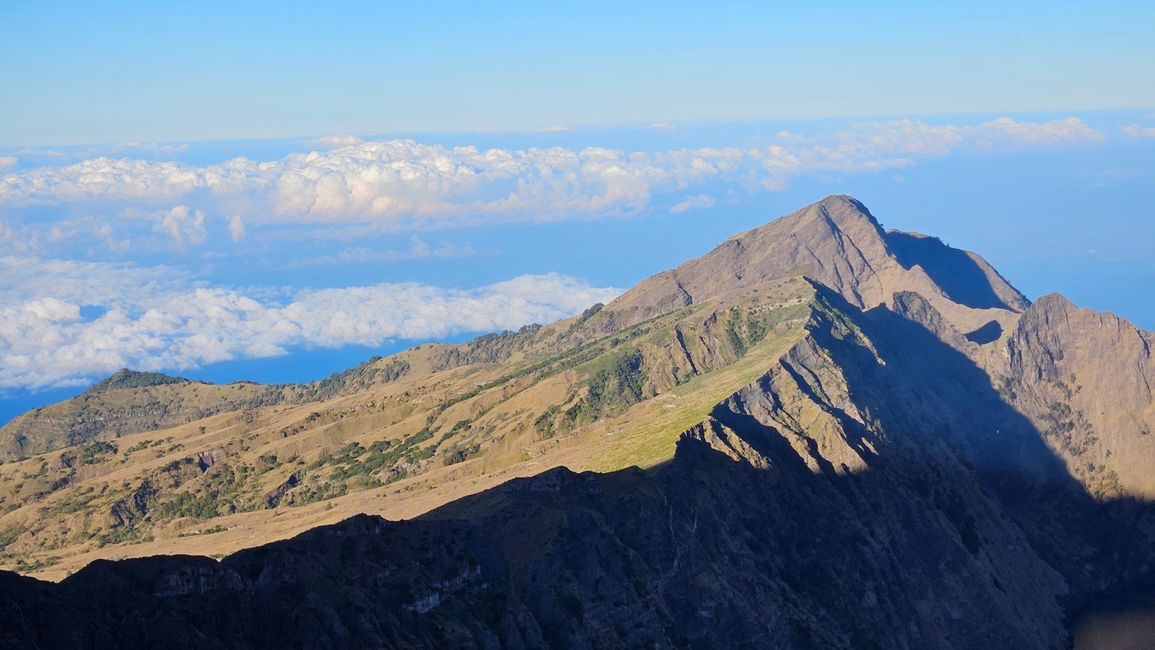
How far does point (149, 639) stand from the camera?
89062mm

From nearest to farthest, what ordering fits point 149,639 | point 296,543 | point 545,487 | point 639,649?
point 149,639 < point 296,543 < point 639,649 < point 545,487

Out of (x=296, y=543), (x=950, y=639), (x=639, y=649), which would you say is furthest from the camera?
(x=950, y=639)

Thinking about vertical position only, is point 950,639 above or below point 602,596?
below

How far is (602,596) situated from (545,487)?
16350 millimetres

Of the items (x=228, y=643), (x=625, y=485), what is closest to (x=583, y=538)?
(x=625, y=485)

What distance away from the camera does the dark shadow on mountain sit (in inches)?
3725

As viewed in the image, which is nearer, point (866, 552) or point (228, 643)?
point (228, 643)

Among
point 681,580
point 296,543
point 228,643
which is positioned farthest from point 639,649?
point 228,643

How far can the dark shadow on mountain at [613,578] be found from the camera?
310 feet

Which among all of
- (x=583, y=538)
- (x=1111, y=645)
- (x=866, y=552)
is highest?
(x=583, y=538)

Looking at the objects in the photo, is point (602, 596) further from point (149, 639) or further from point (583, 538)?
point (149, 639)

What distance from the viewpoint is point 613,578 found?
131m

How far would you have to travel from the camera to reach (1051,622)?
196 metres

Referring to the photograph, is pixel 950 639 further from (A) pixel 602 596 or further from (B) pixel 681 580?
(A) pixel 602 596
